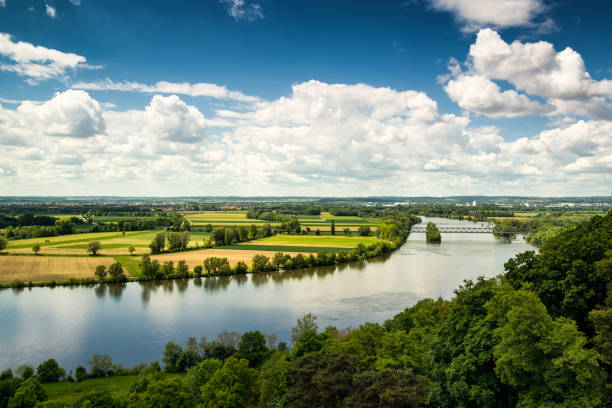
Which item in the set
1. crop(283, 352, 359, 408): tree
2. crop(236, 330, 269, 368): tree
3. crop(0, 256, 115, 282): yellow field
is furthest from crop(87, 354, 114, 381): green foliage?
crop(0, 256, 115, 282): yellow field

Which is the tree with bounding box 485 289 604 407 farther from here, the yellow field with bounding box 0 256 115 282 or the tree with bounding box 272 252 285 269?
the yellow field with bounding box 0 256 115 282

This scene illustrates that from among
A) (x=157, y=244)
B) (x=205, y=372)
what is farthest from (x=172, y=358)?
(x=157, y=244)

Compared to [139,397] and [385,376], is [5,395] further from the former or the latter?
[385,376]

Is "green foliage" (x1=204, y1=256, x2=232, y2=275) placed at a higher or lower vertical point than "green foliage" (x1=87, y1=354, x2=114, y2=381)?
higher

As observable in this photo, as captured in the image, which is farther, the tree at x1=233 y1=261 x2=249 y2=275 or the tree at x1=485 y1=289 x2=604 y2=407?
the tree at x1=233 y1=261 x2=249 y2=275

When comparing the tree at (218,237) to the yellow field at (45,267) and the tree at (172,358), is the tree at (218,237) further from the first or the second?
the tree at (172,358)

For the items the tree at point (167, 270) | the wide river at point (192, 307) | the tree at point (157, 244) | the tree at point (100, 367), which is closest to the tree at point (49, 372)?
the tree at point (100, 367)
